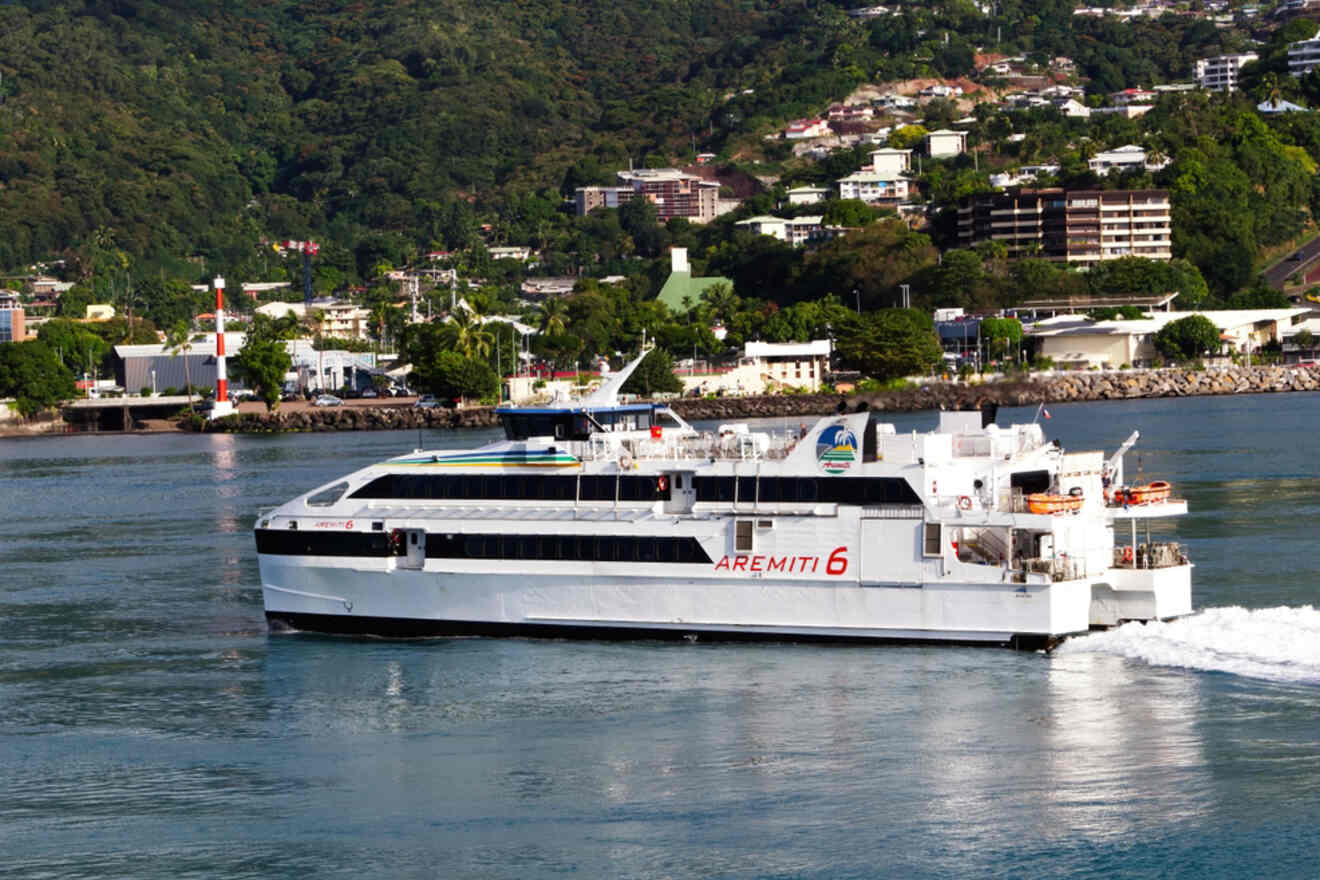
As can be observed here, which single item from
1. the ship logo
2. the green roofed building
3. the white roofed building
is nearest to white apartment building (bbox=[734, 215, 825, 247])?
the green roofed building

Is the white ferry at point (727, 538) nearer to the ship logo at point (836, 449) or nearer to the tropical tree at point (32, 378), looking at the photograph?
the ship logo at point (836, 449)

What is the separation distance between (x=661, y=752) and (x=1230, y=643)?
29.6ft

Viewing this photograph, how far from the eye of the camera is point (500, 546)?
104 feet

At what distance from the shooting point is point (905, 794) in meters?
23.5

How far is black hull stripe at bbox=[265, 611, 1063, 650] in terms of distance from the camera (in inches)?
1146

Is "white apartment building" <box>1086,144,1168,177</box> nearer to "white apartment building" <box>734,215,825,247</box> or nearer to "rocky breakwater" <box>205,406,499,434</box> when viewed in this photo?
"white apartment building" <box>734,215,825,247</box>

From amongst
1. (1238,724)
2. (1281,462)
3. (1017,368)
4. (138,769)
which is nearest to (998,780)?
(1238,724)

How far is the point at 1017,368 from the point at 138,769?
106 metres

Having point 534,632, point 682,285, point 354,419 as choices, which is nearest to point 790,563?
point 534,632

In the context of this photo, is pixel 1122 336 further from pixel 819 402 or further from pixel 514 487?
pixel 514 487

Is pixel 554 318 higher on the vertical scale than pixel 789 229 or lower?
lower

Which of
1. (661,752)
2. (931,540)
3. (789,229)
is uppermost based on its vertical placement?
(789,229)

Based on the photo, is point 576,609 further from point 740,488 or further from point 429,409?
point 429,409

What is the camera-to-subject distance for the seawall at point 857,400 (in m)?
110
